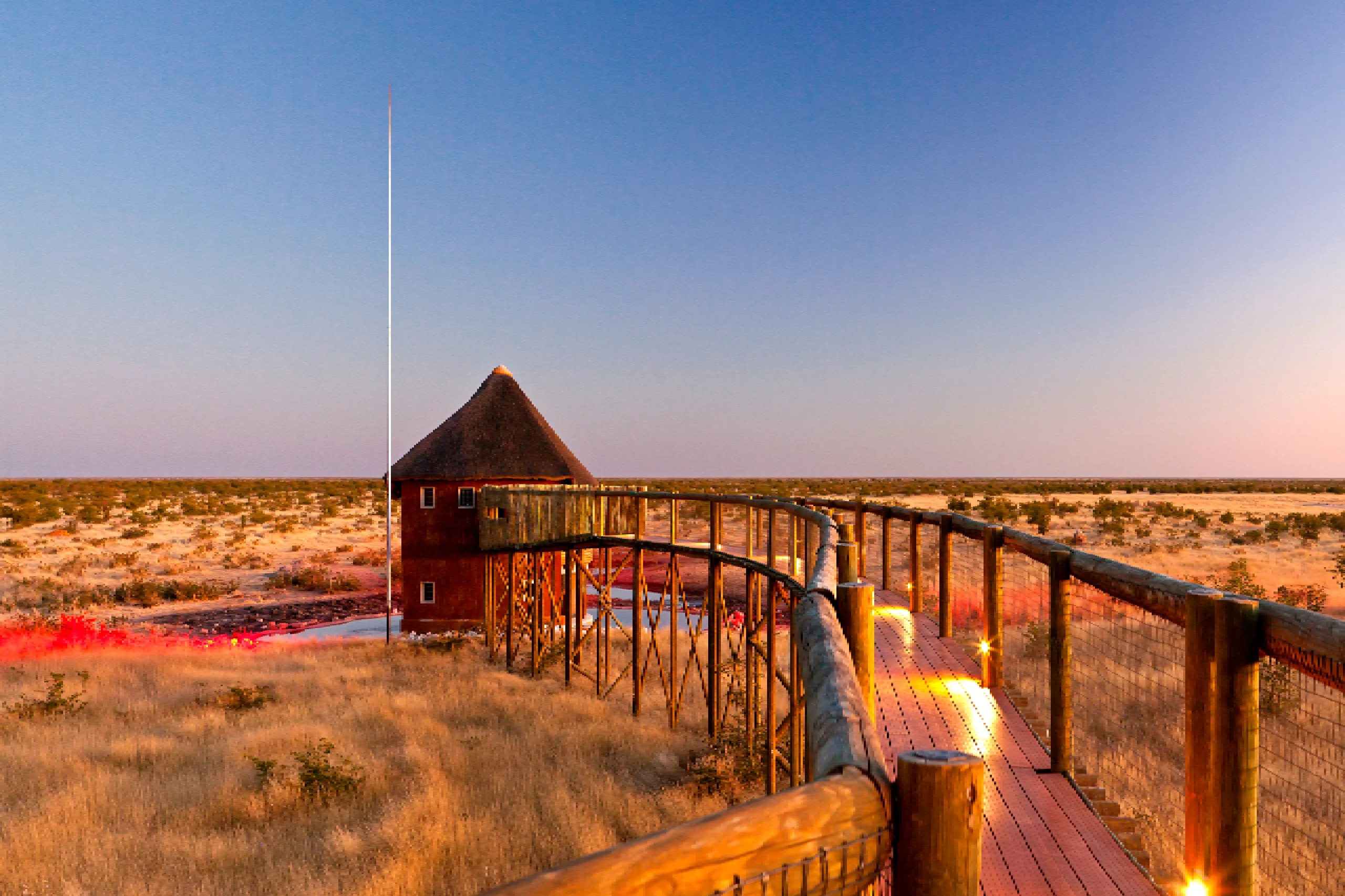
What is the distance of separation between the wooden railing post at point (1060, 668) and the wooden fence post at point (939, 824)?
347 centimetres

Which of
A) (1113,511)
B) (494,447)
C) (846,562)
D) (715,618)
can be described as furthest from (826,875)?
(1113,511)

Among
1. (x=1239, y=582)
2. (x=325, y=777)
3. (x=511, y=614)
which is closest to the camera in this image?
(x=325, y=777)

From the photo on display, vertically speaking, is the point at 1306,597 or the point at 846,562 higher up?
the point at 846,562

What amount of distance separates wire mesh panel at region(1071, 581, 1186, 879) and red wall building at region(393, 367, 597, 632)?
15.3m

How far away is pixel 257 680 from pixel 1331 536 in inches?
1664

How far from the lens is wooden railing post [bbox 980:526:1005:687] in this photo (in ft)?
21.4

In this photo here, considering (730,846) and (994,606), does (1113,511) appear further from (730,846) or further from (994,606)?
(730,846)

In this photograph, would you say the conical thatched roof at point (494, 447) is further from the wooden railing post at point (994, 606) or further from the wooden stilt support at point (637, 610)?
the wooden railing post at point (994, 606)

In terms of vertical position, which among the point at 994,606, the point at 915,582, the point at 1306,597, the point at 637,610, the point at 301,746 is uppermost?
the point at 994,606

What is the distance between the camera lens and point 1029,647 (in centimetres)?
1614

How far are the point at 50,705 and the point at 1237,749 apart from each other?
18794mm

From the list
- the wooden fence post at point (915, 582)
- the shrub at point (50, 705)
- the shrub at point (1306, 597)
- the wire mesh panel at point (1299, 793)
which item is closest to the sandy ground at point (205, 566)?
the shrub at point (50, 705)

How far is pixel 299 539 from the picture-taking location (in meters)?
43.5

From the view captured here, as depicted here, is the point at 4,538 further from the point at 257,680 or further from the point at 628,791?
the point at 628,791
